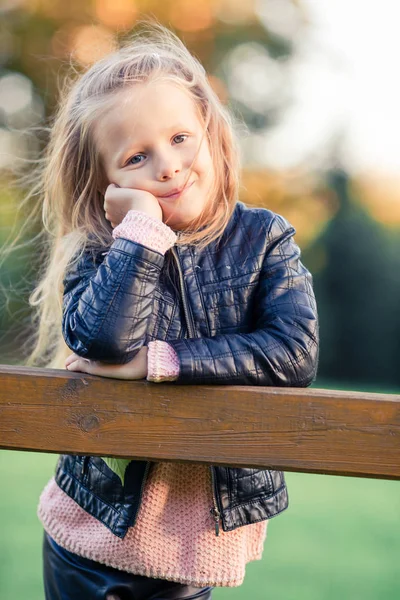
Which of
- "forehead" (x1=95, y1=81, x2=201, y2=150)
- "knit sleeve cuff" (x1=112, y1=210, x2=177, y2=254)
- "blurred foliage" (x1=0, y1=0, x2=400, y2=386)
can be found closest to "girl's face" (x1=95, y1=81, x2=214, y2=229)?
"forehead" (x1=95, y1=81, x2=201, y2=150)

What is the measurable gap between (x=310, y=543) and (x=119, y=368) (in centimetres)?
287

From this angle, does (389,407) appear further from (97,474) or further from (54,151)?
(54,151)

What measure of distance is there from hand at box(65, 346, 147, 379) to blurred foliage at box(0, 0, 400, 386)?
6013mm

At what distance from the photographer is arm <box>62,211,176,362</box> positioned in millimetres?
1290

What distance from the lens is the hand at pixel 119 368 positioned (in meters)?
1.26

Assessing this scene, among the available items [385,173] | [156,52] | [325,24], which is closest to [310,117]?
[385,173]

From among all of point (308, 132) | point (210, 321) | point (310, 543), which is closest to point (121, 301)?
Result: point (210, 321)

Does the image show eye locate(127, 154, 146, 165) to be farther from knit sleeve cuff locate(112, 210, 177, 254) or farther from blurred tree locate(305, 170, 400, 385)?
blurred tree locate(305, 170, 400, 385)

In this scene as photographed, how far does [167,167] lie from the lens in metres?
1.45

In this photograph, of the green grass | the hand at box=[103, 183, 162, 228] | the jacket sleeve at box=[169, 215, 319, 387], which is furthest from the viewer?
the green grass

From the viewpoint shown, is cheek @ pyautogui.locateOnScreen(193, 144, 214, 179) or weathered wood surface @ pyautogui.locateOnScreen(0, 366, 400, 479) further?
cheek @ pyautogui.locateOnScreen(193, 144, 214, 179)

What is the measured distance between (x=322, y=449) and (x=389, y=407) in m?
0.12

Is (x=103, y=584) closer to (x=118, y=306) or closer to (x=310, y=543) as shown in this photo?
(x=118, y=306)

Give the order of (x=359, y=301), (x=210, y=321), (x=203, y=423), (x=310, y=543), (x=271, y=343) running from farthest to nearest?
(x=359, y=301), (x=310, y=543), (x=210, y=321), (x=271, y=343), (x=203, y=423)
